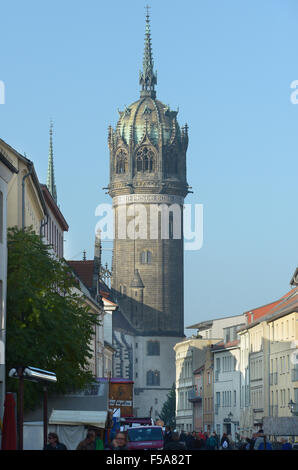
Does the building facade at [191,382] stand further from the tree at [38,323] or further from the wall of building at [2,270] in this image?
the wall of building at [2,270]

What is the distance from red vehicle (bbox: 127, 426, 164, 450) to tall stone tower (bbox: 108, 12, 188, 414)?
142763mm

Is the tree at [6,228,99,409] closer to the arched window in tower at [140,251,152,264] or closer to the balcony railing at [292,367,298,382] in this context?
the balcony railing at [292,367,298,382]

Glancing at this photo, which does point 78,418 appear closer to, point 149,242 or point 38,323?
point 38,323

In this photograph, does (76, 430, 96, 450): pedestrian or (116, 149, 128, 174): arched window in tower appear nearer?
(76, 430, 96, 450): pedestrian

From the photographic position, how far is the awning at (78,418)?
3684cm

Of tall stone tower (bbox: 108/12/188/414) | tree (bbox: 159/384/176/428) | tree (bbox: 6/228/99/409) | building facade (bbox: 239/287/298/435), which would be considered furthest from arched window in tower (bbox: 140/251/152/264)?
tree (bbox: 6/228/99/409)

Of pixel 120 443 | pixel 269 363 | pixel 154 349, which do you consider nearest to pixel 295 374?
pixel 269 363

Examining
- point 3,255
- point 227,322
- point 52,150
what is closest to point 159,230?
point 52,150

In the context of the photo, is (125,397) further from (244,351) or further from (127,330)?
(127,330)

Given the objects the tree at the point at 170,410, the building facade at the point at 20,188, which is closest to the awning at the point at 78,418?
the building facade at the point at 20,188

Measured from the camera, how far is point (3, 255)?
36.2 m

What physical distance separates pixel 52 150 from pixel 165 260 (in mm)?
25054

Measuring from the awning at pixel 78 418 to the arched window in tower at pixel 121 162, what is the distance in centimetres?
15673

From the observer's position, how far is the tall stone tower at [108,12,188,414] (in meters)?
189
